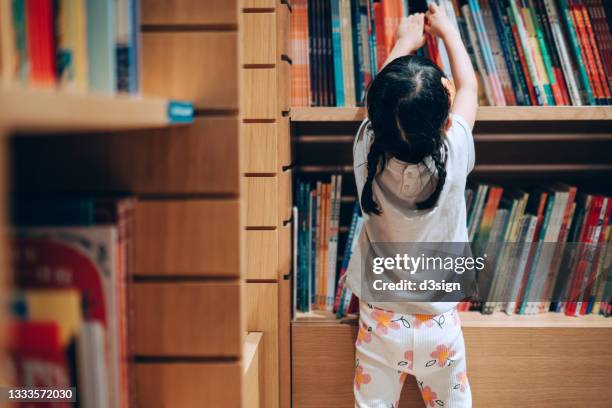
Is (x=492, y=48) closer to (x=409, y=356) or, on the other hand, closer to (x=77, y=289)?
(x=409, y=356)

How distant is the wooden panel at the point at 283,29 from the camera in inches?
57.5

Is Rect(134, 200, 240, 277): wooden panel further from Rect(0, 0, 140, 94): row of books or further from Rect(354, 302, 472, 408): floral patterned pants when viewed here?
Rect(354, 302, 472, 408): floral patterned pants

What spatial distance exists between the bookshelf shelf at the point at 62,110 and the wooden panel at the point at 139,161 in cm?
23

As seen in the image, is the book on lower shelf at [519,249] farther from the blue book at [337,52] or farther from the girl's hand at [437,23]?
the girl's hand at [437,23]

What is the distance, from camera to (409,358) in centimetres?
139

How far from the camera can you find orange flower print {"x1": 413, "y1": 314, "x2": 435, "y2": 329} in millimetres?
1389

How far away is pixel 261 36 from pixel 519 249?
94 cm

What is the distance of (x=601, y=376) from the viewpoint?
1586mm

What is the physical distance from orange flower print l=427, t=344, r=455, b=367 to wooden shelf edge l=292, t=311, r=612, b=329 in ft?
0.66

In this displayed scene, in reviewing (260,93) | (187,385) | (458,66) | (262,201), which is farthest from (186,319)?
(458,66)

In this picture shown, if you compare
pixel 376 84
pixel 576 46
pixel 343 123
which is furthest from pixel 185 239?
pixel 576 46

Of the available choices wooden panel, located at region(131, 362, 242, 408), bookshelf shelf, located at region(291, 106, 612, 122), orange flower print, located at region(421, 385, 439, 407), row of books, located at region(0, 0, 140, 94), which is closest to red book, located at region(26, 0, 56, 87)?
row of books, located at region(0, 0, 140, 94)

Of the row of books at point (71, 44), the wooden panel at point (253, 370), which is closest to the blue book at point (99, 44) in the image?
the row of books at point (71, 44)

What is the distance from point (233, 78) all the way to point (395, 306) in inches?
29.6
